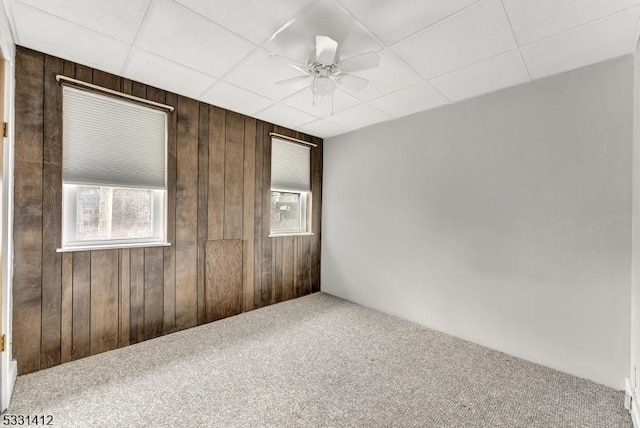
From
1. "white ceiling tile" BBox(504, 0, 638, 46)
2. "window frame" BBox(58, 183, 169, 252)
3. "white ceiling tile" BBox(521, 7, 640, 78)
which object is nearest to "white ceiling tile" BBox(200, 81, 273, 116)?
"window frame" BBox(58, 183, 169, 252)

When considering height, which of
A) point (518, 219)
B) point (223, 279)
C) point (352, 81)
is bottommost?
point (223, 279)

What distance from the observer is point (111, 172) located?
2.54 metres

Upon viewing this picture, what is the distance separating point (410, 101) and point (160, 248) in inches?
119

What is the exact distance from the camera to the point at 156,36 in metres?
1.99

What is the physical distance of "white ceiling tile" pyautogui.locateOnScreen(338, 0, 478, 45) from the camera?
1.66m

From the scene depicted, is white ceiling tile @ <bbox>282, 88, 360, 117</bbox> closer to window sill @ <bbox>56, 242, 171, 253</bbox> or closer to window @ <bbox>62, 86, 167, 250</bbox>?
window @ <bbox>62, 86, 167, 250</bbox>

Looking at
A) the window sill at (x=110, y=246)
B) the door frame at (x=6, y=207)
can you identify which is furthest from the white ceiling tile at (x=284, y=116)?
the door frame at (x=6, y=207)

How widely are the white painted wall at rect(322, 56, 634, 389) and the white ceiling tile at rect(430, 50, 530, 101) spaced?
135mm

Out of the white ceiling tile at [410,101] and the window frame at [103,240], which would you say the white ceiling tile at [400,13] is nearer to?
the white ceiling tile at [410,101]

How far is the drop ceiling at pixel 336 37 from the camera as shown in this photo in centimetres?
170

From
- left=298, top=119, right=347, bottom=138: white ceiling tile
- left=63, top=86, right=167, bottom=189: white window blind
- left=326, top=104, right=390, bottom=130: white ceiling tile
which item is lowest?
left=63, top=86, right=167, bottom=189: white window blind

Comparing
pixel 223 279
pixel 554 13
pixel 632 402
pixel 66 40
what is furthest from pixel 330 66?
pixel 632 402

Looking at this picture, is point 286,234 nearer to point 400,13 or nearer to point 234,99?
point 234,99

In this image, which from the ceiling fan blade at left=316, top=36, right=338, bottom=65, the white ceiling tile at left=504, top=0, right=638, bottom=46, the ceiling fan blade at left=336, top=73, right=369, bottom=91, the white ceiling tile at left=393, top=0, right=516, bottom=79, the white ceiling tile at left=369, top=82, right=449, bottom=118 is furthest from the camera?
the white ceiling tile at left=369, top=82, right=449, bottom=118
